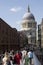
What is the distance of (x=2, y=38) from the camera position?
6425 cm

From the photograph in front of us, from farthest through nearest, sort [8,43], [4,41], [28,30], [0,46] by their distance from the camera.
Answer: [28,30] → [8,43] → [4,41] → [0,46]

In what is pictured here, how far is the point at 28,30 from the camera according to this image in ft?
612

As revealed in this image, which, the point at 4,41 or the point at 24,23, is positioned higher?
the point at 24,23

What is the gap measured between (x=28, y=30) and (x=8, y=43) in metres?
116

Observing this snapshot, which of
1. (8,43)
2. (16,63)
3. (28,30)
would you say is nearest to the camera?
(16,63)

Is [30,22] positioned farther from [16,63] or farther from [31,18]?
[16,63]

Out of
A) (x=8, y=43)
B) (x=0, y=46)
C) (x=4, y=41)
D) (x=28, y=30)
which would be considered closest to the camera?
(x=0, y=46)

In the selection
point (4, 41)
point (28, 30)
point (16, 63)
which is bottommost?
point (16, 63)

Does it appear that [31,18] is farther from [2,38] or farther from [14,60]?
[14,60]

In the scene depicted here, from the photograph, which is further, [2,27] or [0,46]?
[2,27]

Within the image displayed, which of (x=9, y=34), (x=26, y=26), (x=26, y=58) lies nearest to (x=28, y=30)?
(x=26, y=26)

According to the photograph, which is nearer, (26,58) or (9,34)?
(26,58)

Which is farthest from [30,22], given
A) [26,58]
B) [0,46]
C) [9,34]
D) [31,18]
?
[26,58]

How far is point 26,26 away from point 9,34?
117 metres
